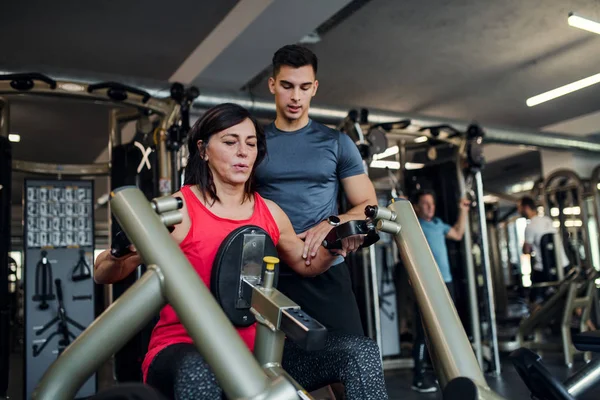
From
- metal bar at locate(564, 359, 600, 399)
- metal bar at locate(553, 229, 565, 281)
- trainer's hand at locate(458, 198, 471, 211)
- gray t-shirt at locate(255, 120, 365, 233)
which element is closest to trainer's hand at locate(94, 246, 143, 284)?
gray t-shirt at locate(255, 120, 365, 233)

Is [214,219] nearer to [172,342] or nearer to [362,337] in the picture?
[172,342]

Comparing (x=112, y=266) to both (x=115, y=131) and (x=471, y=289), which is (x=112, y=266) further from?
(x=471, y=289)

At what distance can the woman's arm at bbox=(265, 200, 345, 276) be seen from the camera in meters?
1.44

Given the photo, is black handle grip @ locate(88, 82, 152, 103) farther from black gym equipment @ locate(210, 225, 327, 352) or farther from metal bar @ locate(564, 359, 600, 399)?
metal bar @ locate(564, 359, 600, 399)

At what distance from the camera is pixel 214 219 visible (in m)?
1.30

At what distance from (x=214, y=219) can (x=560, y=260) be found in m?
6.22

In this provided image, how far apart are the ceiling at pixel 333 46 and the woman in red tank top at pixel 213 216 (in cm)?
278

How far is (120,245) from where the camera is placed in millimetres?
1088

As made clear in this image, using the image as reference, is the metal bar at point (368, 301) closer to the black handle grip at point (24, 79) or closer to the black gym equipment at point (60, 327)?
the black gym equipment at point (60, 327)

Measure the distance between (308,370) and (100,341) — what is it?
1.64 ft

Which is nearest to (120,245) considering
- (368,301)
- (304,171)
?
(304,171)

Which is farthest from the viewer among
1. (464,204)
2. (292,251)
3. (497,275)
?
(497,275)

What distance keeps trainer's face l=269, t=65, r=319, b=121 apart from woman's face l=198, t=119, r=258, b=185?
0.37 meters

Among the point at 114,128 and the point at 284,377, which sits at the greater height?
the point at 114,128
